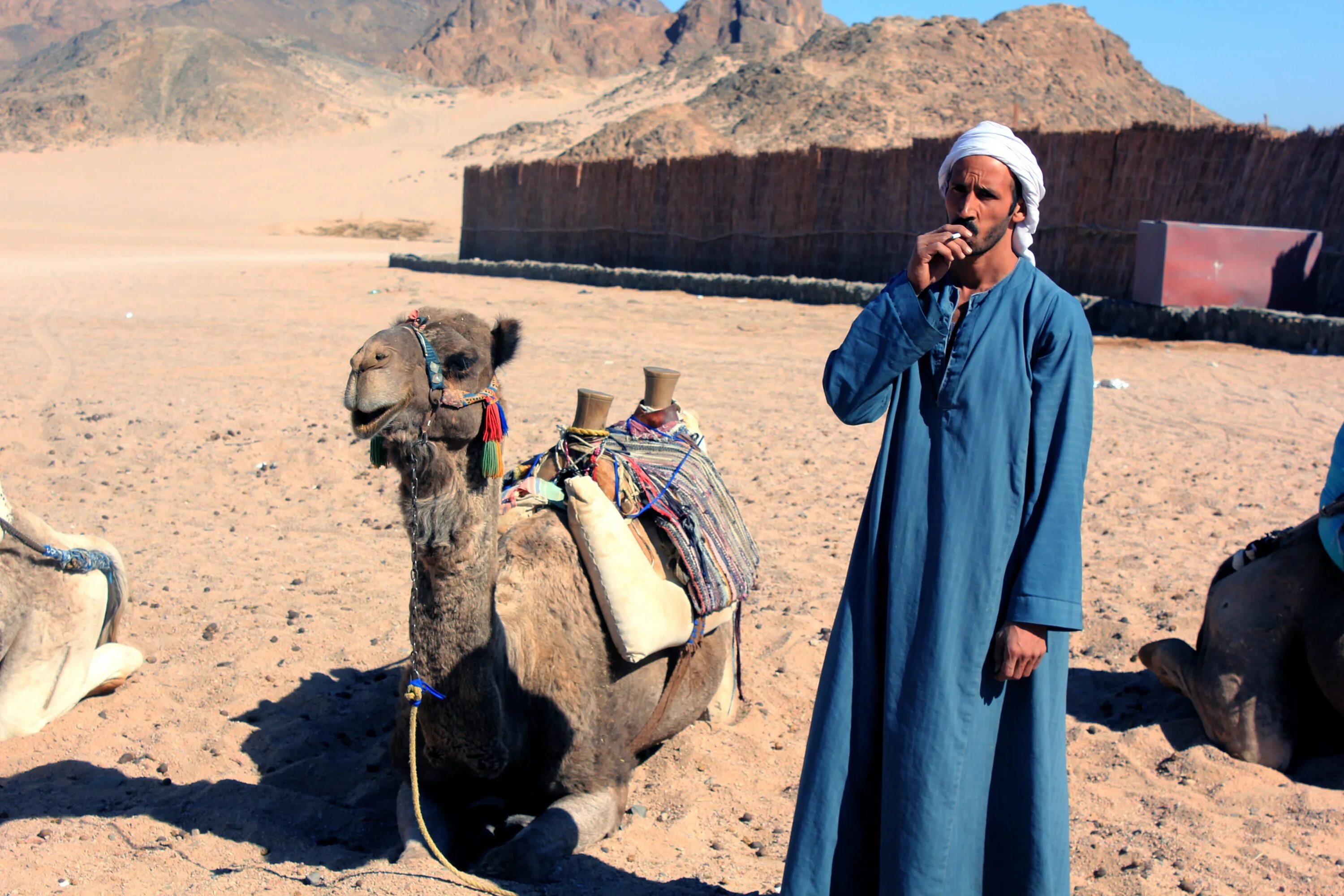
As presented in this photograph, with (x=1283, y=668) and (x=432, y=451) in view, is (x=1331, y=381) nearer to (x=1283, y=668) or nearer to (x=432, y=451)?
(x=1283, y=668)

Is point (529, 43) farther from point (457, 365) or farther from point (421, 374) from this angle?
point (421, 374)

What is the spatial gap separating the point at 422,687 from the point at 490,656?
0.21 metres

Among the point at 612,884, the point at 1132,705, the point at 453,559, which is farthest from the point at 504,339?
the point at 1132,705

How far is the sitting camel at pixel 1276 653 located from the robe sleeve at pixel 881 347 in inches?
94.5

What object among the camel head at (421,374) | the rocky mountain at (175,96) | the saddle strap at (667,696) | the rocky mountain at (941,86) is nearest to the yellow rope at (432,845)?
the camel head at (421,374)

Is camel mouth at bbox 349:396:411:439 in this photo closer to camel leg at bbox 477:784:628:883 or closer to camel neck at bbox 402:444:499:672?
camel neck at bbox 402:444:499:672

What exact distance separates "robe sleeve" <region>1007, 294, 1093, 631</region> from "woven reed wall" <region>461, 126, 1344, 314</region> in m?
12.5

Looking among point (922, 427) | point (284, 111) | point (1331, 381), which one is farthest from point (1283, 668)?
point (284, 111)

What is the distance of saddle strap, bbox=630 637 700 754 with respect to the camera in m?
4.06

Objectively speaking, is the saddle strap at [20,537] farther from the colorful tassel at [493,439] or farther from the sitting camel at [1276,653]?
the sitting camel at [1276,653]

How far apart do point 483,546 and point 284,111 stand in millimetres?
57383

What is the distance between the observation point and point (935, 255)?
2.35 metres

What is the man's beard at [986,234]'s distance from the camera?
2395 millimetres

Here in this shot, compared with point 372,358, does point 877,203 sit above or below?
above
